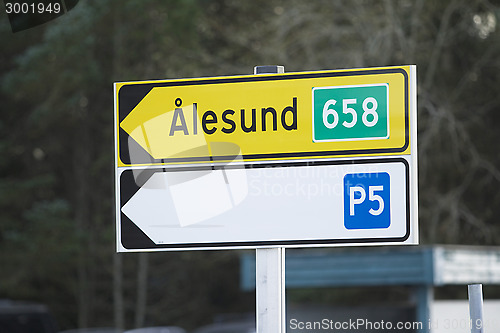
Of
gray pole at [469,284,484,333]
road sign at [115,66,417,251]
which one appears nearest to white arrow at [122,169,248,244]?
road sign at [115,66,417,251]

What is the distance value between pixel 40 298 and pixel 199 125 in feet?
83.1

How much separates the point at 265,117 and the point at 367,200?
0.47 meters

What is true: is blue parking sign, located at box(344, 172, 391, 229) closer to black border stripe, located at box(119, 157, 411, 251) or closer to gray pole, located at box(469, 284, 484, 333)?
black border stripe, located at box(119, 157, 411, 251)

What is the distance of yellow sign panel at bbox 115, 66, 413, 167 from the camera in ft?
10.1

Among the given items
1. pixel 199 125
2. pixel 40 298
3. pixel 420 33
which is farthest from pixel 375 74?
pixel 40 298

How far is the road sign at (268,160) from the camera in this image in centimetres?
308

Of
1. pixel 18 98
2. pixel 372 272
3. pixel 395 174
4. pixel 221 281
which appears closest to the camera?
pixel 395 174

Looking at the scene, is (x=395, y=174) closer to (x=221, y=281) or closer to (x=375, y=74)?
(x=375, y=74)

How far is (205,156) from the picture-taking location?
3238mm

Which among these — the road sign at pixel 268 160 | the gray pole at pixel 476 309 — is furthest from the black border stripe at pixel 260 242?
the gray pole at pixel 476 309

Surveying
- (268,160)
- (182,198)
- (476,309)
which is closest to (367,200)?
(268,160)

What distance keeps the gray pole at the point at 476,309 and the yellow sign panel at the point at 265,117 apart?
21.0 inches

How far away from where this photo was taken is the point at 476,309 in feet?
9.32

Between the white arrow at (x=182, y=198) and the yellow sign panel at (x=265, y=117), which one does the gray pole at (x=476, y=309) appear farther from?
the white arrow at (x=182, y=198)
